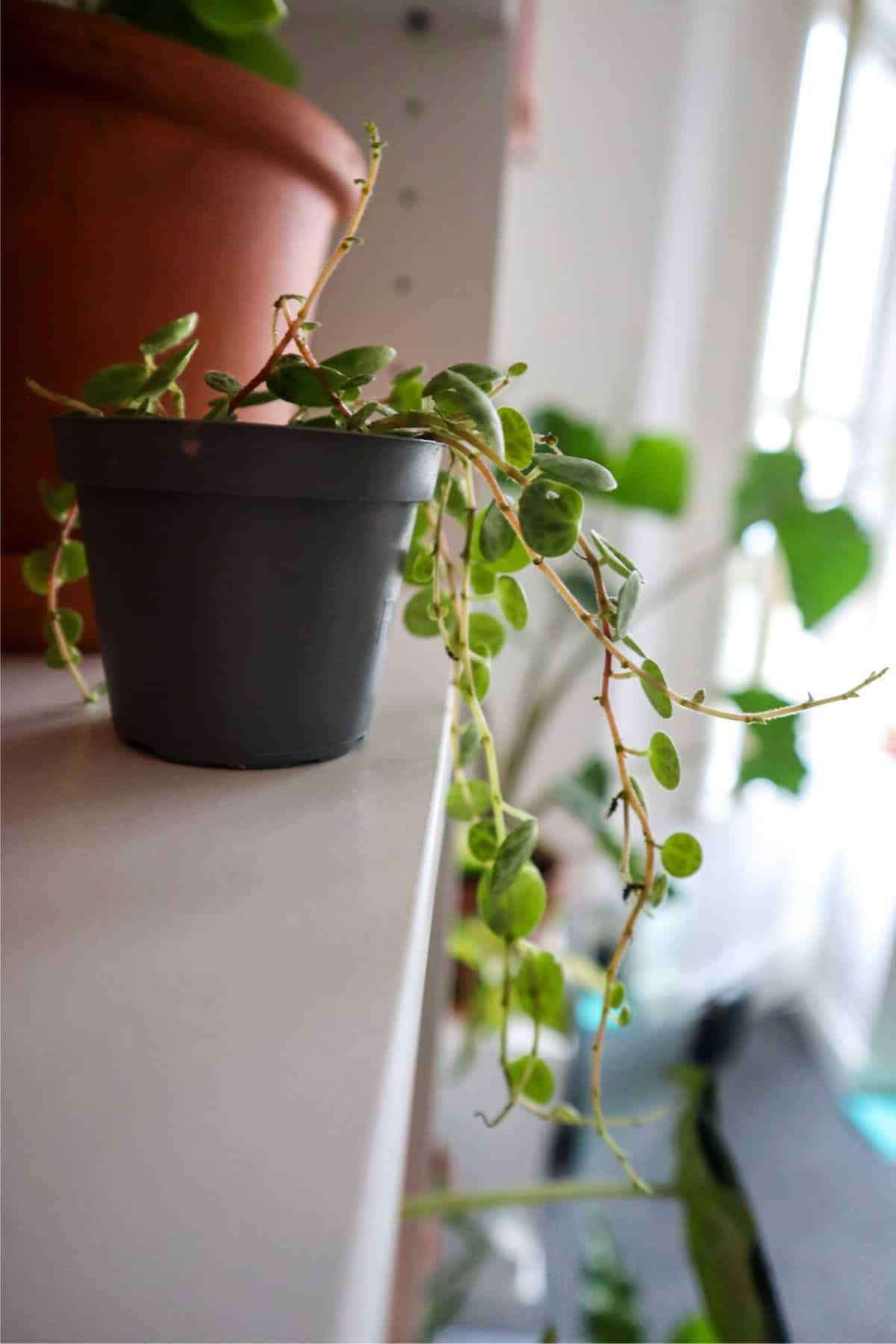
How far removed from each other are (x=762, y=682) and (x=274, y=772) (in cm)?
220

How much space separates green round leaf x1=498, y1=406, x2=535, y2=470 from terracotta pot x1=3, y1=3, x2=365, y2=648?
0.16 m

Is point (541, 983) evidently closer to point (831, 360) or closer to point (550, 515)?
point (550, 515)

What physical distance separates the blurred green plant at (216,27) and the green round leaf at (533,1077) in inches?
21.0

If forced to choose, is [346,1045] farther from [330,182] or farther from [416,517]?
[330,182]

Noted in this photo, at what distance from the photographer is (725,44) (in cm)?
188

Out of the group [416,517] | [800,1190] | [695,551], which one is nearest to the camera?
[416,517]

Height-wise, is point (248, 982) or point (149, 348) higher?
point (149, 348)

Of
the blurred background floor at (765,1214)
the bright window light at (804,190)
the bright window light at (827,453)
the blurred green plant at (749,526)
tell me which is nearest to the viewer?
the blurred green plant at (749,526)

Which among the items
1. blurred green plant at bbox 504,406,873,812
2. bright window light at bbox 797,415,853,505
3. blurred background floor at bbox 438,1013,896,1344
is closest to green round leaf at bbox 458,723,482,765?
blurred green plant at bbox 504,406,873,812

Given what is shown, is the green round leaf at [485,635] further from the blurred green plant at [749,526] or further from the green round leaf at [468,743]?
the blurred green plant at [749,526]

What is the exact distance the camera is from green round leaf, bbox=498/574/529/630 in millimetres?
410

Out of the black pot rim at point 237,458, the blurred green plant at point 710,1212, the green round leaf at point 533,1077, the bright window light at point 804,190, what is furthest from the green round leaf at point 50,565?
the bright window light at point 804,190

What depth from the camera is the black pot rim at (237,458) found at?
32 cm

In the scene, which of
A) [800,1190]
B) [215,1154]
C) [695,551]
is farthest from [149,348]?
[800,1190]
